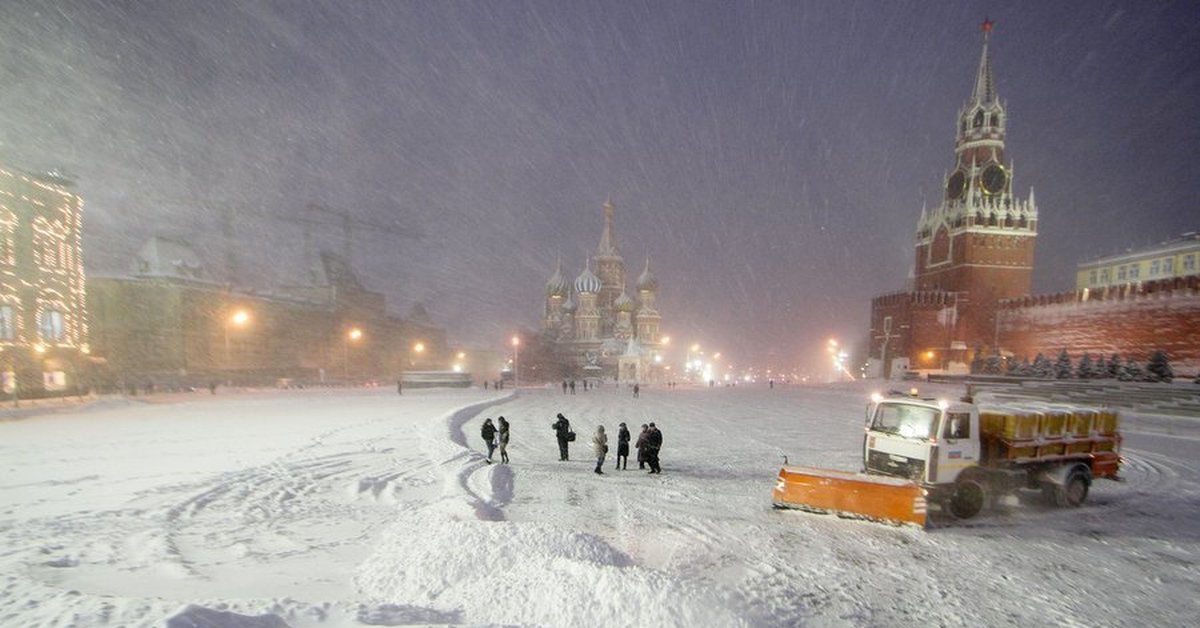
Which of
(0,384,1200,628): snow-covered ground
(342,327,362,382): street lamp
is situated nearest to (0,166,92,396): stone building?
(0,384,1200,628): snow-covered ground

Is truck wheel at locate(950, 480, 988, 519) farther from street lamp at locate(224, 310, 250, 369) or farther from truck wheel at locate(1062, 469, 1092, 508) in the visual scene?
street lamp at locate(224, 310, 250, 369)

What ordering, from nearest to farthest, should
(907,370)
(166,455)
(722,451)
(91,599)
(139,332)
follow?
(91,599), (166,455), (722,451), (139,332), (907,370)

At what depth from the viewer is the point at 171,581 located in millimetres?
6309

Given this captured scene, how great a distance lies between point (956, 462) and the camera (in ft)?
31.5

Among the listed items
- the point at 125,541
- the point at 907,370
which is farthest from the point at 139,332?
the point at 907,370

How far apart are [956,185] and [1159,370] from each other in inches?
1341

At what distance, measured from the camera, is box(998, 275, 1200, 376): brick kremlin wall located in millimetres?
36375

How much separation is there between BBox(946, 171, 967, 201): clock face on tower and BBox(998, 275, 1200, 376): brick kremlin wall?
50.1 feet

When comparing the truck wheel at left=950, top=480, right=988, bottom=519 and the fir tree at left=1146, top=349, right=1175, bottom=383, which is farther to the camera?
the fir tree at left=1146, top=349, right=1175, bottom=383

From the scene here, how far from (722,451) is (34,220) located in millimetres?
37702

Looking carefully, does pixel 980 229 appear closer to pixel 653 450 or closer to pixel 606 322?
pixel 606 322

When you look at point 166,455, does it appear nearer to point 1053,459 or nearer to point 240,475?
point 240,475

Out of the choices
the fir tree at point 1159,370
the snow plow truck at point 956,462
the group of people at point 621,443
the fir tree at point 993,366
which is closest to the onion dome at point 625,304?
the fir tree at point 993,366

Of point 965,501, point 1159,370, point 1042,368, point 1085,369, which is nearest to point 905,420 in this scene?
point 965,501
